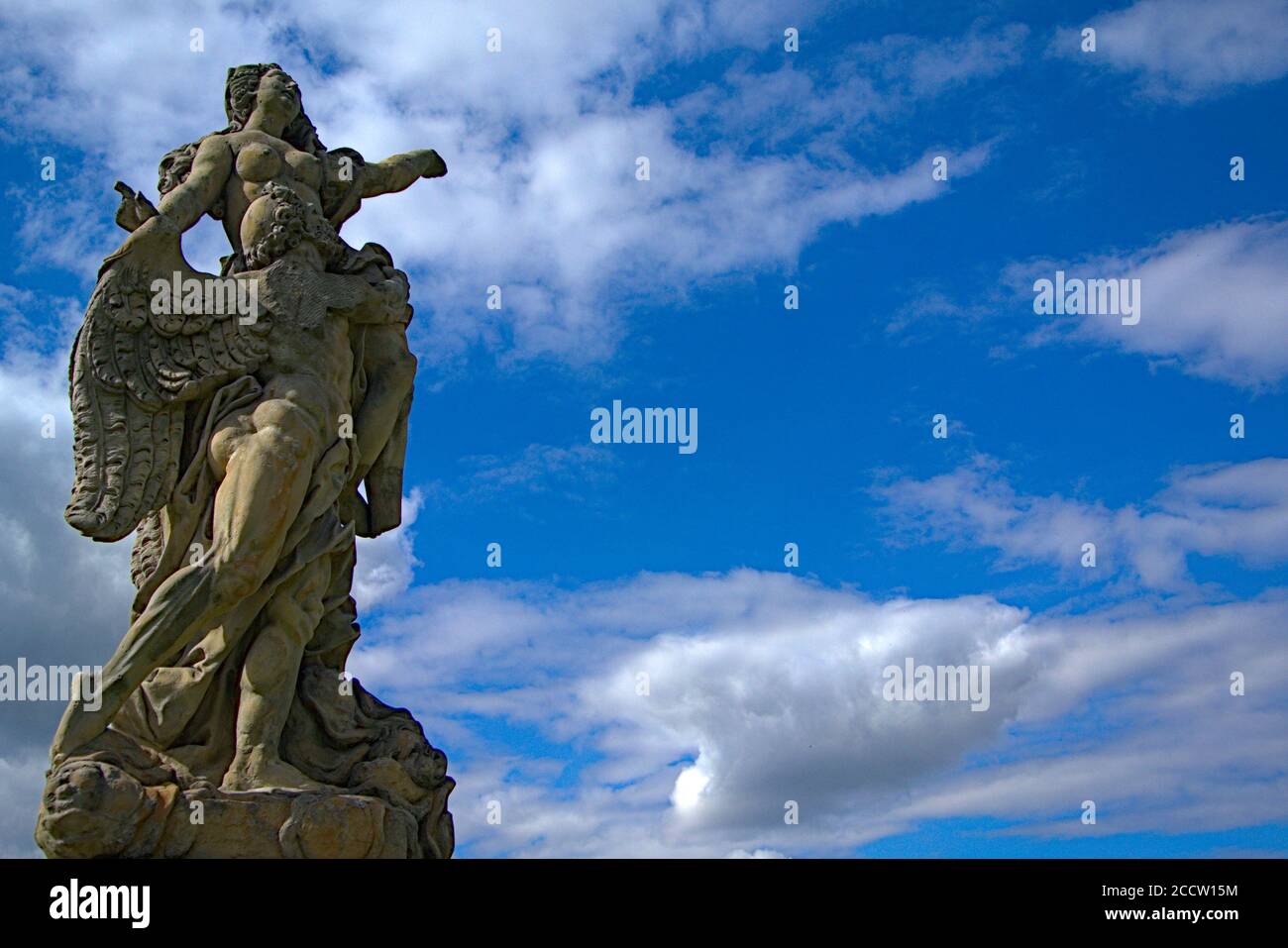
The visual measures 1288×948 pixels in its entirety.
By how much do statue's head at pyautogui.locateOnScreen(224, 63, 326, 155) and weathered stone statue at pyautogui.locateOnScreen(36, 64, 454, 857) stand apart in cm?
3

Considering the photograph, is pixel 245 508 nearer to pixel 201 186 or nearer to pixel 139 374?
pixel 139 374

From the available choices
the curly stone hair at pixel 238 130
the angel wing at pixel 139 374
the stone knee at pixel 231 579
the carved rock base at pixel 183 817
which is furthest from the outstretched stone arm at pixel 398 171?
the carved rock base at pixel 183 817

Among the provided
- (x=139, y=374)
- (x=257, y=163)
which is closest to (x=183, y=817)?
(x=139, y=374)

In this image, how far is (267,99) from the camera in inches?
423

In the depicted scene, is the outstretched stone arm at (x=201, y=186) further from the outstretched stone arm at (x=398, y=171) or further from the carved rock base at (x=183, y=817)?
the carved rock base at (x=183, y=817)

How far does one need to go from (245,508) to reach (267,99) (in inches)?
116

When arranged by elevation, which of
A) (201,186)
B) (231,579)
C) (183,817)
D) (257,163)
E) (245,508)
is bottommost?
(183,817)

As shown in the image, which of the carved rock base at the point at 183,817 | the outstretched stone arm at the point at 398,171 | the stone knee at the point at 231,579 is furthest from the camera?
the outstretched stone arm at the point at 398,171

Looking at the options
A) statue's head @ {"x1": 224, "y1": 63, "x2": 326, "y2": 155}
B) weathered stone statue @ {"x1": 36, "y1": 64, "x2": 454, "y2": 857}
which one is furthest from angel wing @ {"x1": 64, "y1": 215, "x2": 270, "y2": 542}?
statue's head @ {"x1": 224, "y1": 63, "x2": 326, "y2": 155}

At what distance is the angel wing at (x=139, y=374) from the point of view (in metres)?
9.76

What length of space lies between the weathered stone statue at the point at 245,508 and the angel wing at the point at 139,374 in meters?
0.01

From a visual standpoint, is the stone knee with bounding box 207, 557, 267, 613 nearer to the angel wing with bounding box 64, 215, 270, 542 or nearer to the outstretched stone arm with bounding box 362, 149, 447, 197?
the angel wing with bounding box 64, 215, 270, 542
